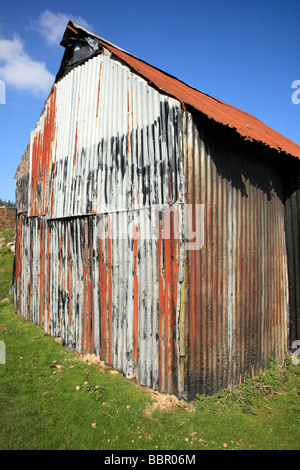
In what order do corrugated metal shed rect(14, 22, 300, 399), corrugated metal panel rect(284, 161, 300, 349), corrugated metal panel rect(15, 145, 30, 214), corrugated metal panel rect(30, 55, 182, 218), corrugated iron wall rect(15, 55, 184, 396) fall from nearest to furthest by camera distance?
1. corrugated metal shed rect(14, 22, 300, 399)
2. corrugated iron wall rect(15, 55, 184, 396)
3. corrugated metal panel rect(30, 55, 182, 218)
4. corrugated metal panel rect(284, 161, 300, 349)
5. corrugated metal panel rect(15, 145, 30, 214)

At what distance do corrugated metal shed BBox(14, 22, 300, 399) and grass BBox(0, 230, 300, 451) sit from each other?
343mm

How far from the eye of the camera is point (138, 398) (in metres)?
5.08

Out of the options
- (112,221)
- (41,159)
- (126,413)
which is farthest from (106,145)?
(126,413)

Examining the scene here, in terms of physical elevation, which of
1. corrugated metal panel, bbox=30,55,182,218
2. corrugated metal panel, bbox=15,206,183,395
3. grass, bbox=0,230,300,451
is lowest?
grass, bbox=0,230,300,451

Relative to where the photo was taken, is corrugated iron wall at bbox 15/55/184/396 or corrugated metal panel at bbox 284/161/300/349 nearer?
corrugated iron wall at bbox 15/55/184/396

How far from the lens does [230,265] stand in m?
5.69

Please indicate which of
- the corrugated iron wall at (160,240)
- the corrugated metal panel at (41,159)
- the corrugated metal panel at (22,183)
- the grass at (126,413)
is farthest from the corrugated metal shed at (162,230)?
the corrugated metal panel at (22,183)

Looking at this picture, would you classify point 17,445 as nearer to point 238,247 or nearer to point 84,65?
point 238,247

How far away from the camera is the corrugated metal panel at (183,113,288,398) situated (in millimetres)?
5043

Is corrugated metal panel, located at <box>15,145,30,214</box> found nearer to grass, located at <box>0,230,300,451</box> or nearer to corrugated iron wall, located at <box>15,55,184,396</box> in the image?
corrugated iron wall, located at <box>15,55,184,396</box>

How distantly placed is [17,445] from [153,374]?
2.32m

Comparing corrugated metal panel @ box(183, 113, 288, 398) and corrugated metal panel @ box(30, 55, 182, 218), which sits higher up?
corrugated metal panel @ box(30, 55, 182, 218)

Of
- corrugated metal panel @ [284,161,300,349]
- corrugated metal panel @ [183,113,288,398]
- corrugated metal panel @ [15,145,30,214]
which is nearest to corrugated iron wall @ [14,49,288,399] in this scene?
corrugated metal panel @ [183,113,288,398]

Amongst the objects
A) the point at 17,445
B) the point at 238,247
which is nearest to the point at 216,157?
the point at 238,247
